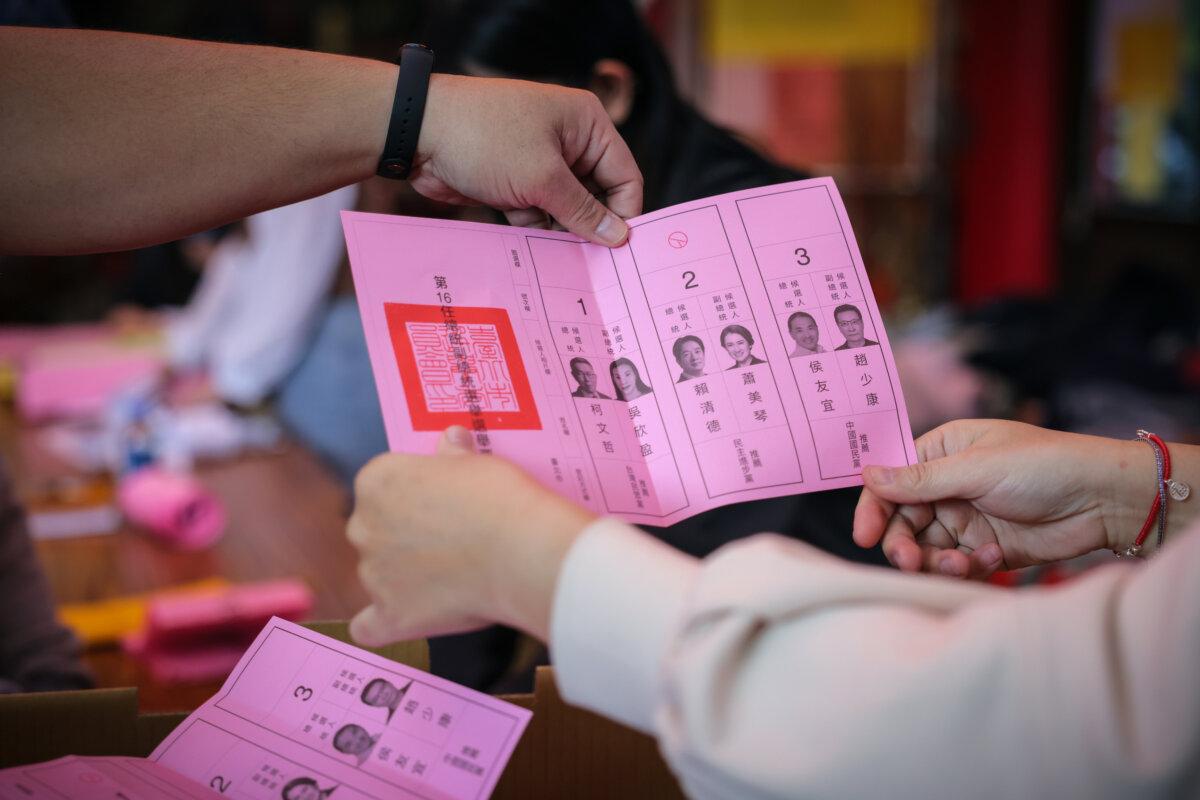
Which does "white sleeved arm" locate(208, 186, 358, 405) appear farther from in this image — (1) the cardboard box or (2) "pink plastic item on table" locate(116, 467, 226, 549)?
(1) the cardboard box

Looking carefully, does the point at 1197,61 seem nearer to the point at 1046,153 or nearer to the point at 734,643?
the point at 1046,153

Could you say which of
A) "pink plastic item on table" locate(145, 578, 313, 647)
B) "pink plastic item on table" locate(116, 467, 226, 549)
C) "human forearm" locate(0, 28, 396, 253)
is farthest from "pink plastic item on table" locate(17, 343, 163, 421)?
"human forearm" locate(0, 28, 396, 253)

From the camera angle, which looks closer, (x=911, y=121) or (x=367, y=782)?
(x=367, y=782)

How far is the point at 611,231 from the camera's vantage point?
757mm

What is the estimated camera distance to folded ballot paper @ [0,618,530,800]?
572 mm

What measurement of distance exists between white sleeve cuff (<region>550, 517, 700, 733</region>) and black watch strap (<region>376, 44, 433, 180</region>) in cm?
40

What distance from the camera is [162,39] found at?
743 millimetres

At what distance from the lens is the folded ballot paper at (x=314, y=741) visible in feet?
1.88

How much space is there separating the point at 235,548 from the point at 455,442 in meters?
1.52

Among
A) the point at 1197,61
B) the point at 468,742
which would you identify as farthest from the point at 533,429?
the point at 1197,61

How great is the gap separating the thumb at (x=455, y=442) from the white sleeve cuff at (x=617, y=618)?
0.13 metres

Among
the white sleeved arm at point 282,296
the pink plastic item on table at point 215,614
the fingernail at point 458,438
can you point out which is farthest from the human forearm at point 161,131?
the white sleeved arm at point 282,296

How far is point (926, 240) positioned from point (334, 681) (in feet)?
12.1

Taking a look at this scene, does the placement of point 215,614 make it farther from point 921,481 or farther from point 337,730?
point 921,481
